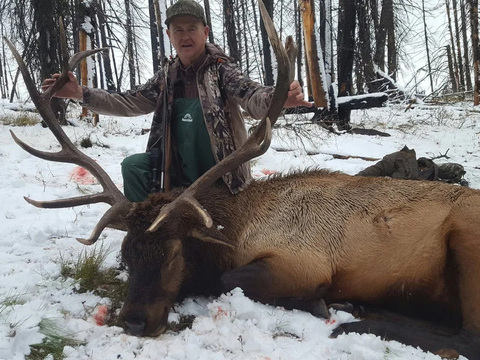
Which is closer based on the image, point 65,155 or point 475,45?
point 65,155

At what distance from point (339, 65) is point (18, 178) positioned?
8136 mm

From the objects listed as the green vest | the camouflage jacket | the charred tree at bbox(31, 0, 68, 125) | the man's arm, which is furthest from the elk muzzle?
the charred tree at bbox(31, 0, 68, 125)

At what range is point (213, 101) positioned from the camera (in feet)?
13.0

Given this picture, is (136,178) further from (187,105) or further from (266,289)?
(266,289)

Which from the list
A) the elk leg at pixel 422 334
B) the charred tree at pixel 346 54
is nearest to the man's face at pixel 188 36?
the elk leg at pixel 422 334

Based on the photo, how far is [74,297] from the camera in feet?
9.38

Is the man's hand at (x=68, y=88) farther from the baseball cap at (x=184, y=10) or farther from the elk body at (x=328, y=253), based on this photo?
the elk body at (x=328, y=253)

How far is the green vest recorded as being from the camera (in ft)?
13.4

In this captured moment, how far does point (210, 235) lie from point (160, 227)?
40 cm

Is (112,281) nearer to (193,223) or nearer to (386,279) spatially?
(193,223)

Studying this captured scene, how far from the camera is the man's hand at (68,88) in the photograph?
11.7 feet

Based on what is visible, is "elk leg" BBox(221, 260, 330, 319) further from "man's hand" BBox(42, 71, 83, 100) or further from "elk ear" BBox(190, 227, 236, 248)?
"man's hand" BBox(42, 71, 83, 100)

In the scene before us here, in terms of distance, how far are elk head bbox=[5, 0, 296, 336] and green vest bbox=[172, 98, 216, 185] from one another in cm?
92

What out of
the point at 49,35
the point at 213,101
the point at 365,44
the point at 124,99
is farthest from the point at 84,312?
the point at 365,44
